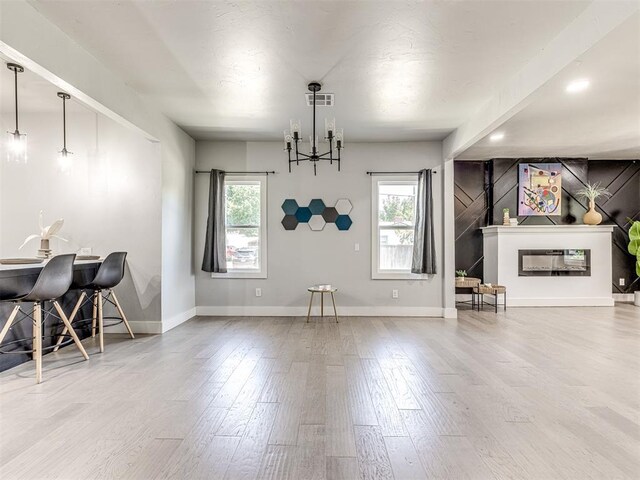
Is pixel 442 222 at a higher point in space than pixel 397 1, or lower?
lower

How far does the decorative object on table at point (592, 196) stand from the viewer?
678 cm

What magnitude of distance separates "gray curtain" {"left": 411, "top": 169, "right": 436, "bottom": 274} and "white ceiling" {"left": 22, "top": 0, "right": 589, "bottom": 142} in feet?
4.46

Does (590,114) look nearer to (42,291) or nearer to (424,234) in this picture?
(424,234)

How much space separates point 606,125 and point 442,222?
250 cm

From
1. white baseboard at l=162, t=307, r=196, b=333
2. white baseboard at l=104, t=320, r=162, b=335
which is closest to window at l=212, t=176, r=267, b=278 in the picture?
white baseboard at l=162, t=307, r=196, b=333

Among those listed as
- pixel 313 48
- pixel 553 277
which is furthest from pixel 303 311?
pixel 553 277

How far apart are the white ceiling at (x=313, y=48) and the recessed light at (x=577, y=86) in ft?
2.39

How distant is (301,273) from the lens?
19.2 feet

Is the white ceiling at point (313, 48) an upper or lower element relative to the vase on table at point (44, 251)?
upper

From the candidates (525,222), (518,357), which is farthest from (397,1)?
(525,222)

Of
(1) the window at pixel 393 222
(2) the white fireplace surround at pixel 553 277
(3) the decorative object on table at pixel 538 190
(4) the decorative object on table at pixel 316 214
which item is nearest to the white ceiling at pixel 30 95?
(4) the decorative object on table at pixel 316 214

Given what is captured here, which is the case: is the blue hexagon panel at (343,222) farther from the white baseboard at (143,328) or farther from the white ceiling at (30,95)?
the white ceiling at (30,95)

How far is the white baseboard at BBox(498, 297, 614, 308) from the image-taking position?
6684 mm

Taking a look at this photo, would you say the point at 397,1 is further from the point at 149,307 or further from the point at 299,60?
the point at 149,307
